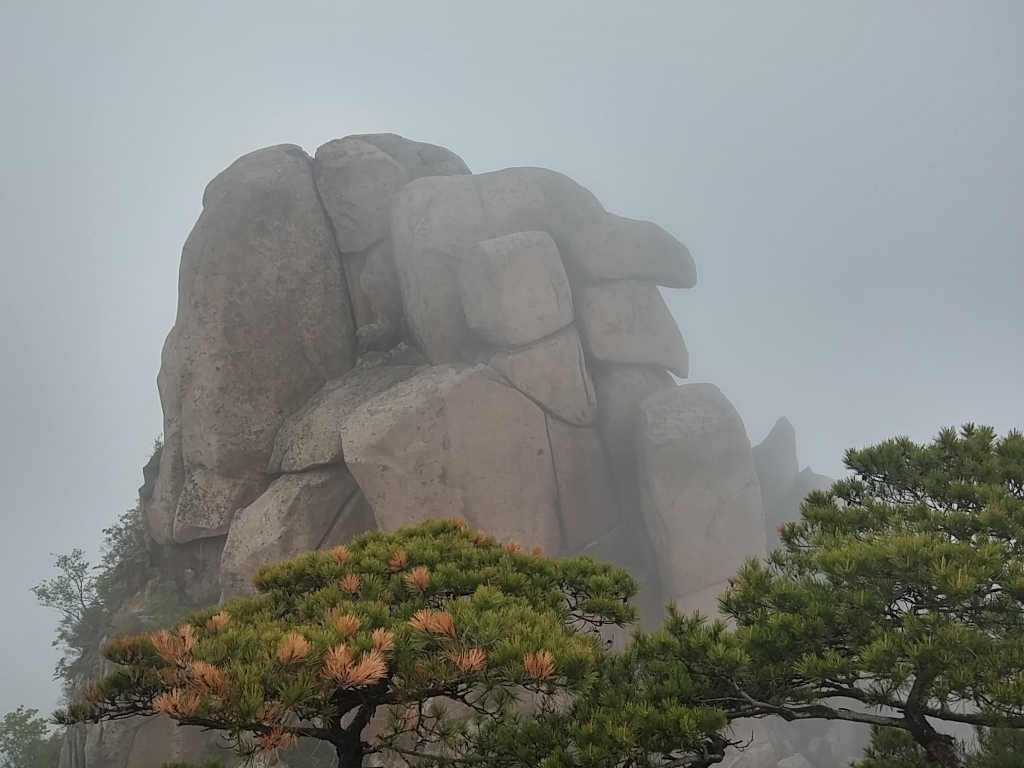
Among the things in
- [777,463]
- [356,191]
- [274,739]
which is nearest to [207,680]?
[274,739]

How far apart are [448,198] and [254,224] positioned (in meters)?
5.56

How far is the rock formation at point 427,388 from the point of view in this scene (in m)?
15.0

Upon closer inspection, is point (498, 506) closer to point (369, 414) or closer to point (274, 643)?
point (369, 414)

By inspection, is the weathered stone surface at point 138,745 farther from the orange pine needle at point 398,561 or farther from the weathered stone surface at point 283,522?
the orange pine needle at point 398,561

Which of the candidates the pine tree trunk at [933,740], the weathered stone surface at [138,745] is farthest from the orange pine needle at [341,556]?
the weathered stone surface at [138,745]

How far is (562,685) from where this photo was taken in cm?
362

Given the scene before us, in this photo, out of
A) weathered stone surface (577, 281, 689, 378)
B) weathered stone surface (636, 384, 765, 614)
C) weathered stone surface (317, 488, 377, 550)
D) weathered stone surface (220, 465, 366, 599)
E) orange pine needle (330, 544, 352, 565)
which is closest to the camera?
orange pine needle (330, 544, 352, 565)

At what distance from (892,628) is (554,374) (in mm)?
12880

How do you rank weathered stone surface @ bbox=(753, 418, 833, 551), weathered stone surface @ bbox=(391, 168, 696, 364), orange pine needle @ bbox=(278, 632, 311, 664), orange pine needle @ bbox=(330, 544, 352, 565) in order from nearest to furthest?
orange pine needle @ bbox=(278, 632, 311, 664)
orange pine needle @ bbox=(330, 544, 352, 565)
weathered stone surface @ bbox=(391, 168, 696, 364)
weathered stone surface @ bbox=(753, 418, 833, 551)

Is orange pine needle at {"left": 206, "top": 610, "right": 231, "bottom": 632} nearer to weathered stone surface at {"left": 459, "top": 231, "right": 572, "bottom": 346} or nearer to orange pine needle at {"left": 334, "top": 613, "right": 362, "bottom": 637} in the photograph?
orange pine needle at {"left": 334, "top": 613, "right": 362, "bottom": 637}

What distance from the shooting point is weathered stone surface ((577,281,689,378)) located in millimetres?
18375

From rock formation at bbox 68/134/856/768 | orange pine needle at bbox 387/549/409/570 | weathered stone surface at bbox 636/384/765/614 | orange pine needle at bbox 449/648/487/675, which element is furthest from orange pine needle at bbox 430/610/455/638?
weathered stone surface at bbox 636/384/765/614

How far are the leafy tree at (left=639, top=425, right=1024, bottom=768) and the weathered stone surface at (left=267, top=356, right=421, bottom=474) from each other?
40.2 ft

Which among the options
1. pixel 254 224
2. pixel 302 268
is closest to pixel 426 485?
pixel 302 268
